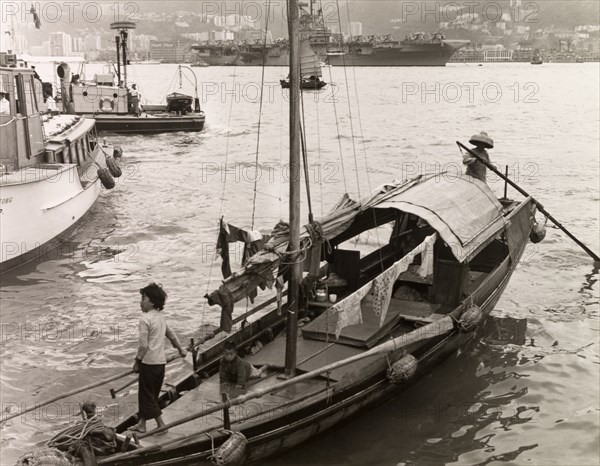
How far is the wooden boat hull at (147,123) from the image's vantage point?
4088cm

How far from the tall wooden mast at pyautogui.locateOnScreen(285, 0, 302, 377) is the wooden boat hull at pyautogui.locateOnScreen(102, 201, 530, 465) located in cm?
76

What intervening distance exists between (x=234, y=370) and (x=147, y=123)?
1363 inches

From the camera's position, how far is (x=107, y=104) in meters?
42.2

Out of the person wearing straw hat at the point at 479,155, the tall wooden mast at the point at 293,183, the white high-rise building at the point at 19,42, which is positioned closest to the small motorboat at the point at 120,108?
the white high-rise building at the point at 19,42

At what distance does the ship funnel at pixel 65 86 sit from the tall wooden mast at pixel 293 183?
30.1 metres

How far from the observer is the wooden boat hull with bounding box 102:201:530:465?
7.79 m

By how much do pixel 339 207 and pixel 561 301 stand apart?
7519 mm

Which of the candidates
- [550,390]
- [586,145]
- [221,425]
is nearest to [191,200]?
[550,390]

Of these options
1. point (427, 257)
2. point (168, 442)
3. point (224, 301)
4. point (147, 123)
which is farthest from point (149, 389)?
point (147, 123)

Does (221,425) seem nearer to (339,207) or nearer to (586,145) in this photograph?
(339,207)

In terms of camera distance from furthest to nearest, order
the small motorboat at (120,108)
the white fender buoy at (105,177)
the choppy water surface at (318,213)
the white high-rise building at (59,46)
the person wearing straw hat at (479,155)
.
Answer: the white high-rise building at (59,46) < the small motorboat at (120,108) < the white fender buoy at (105,177) < the person wearing straw hat at (479,155) < the choppy water surface at (318,213)

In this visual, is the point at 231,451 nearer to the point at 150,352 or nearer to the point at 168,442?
the point at 168,442

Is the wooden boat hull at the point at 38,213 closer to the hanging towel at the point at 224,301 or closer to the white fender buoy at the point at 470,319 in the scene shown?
the hanging towel at the point at 224,301

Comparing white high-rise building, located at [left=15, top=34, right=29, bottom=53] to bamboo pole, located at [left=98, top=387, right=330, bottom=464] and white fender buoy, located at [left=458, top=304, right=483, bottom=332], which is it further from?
bamboo pole, located at [left=98, top=387, right=330, bottom=464]
